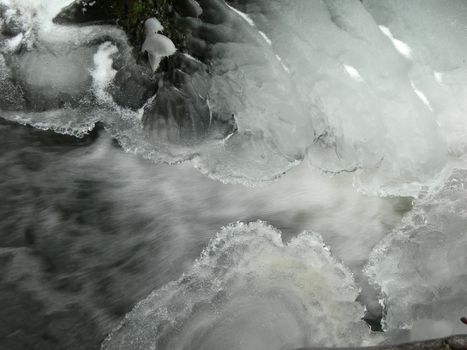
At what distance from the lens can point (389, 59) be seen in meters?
3.67

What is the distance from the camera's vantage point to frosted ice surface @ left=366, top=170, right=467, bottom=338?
159 inches

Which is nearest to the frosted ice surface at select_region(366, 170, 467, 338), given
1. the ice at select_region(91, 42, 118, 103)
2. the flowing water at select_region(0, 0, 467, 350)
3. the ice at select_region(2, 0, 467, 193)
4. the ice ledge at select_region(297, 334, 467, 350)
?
the flowing water at select_region(0, 0, 467, 350)

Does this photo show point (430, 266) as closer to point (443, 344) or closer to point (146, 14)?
point (443, 344)

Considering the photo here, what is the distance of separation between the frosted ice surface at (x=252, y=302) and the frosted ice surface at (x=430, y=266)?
14.4 inches

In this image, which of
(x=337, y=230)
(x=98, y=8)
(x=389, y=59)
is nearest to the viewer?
(x=389, y=59)

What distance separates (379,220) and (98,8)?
328cm

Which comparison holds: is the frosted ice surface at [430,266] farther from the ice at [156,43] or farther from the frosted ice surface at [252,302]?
the ice at [156,43]

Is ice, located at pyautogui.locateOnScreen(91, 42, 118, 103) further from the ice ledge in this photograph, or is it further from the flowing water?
the ice ledge

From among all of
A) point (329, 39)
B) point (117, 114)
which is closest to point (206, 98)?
point (117, 114)

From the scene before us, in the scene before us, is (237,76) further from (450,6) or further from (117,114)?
(450,6)

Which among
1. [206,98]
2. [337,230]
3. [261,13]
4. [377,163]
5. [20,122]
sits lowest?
[20,122]

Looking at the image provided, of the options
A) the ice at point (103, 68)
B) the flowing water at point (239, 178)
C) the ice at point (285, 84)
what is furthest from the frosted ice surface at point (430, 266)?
the ice at point (103, 68)

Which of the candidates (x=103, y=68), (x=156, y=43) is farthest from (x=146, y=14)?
(x=103, y=68)

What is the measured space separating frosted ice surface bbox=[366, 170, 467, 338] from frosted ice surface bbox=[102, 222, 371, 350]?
1.20 feet
